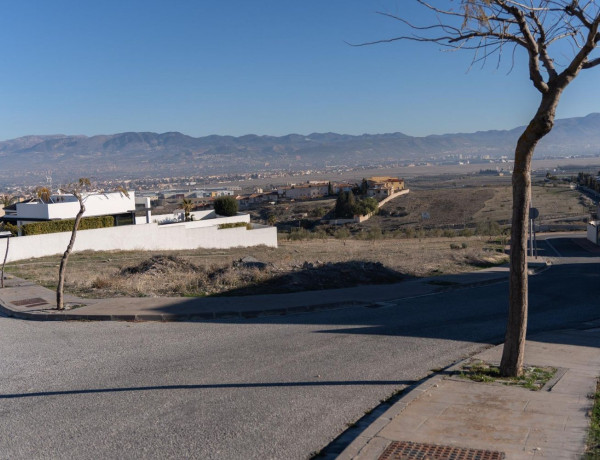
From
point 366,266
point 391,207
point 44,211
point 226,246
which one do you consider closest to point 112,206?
point 44,211

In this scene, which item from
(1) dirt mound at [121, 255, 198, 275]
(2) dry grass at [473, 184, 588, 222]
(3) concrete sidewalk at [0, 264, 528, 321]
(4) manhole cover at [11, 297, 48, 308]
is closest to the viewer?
(3) concrete sidewalk at [0, 264, 528, 321]

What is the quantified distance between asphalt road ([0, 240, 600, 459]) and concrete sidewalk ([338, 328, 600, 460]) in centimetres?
50

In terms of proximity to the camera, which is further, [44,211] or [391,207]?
[391,207]

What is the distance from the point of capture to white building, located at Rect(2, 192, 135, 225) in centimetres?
3769

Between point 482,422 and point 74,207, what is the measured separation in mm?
34613

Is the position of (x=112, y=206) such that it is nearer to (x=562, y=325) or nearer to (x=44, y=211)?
(x=44, y=211)

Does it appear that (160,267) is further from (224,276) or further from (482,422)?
(482,422)

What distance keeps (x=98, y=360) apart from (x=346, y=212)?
61.6m

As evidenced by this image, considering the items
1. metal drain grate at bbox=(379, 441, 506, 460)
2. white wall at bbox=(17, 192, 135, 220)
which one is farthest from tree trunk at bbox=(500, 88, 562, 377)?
white wall at bbox=(17, 192, 135, 220)

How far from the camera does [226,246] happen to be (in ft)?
134

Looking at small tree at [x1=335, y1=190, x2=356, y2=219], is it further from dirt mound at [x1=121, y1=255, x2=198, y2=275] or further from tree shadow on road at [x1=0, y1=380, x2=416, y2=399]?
tree shadow on road at [x1=0, y1=380, x2=416, y2=399]

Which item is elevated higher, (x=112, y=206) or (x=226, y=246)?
(x=112, y=206)

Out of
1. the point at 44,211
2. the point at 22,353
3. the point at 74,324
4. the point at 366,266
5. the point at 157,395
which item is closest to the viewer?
the point at 157,395

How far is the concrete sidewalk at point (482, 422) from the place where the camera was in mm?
6195
